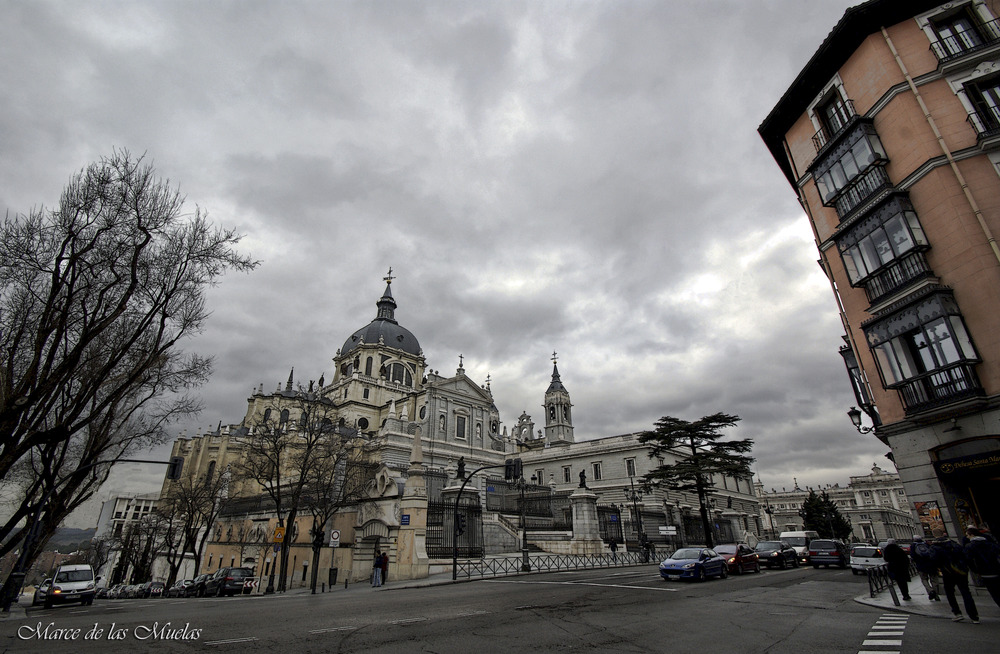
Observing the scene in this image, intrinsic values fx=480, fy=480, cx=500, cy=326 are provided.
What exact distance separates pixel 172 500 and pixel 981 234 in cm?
4962

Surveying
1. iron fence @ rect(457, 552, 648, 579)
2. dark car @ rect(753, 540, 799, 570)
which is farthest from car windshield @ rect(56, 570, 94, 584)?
dark car @ rect(753, 540, 799, 570)

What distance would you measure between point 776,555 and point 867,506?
99139mm

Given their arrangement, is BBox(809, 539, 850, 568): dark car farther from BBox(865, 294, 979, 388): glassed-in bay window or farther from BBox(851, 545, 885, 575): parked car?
BBox(865, 294, 979, 388): glassed-in bay window

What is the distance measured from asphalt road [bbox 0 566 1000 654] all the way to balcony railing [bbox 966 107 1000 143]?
516 inches

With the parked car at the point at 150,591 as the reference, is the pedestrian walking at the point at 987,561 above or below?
above

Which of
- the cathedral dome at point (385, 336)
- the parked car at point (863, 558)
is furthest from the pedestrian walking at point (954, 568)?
the cathedral dome at point (385, 336)

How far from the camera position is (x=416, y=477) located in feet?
78.3

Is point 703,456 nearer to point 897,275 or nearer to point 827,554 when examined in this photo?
point 827,554

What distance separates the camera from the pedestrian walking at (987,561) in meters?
7.95

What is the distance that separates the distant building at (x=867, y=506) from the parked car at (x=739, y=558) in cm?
6925

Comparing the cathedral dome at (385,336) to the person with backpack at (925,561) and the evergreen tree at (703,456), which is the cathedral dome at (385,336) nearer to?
the evergreen tree at (703,456)

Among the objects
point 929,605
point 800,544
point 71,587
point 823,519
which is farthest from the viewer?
point 823,519

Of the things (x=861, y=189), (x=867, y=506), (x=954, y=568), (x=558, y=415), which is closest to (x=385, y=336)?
(x=558, y=415)

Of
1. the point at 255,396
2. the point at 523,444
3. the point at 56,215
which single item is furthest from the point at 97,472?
the point at 523,444
